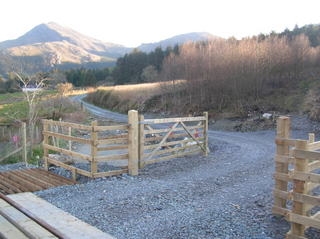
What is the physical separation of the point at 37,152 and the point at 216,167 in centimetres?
951

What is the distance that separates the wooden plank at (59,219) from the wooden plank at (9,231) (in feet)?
2.36

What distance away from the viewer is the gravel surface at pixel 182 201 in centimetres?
607

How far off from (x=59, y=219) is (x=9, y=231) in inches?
55.2

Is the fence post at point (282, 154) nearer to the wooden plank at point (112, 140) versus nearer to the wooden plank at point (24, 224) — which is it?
the wooden plank at point (24, 224)

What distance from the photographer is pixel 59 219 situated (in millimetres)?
6613

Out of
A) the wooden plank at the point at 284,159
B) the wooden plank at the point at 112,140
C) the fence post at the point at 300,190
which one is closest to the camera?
the fence post at the point at 300,190

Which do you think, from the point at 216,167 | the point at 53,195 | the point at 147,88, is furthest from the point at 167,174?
the point at 147,88

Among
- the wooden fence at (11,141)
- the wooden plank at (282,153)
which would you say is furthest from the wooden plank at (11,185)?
the wooden plank at (282,153)

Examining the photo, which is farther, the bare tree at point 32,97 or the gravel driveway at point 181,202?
the bare tree at point 32,97

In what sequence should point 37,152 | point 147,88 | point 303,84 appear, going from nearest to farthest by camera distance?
point 37,152, point 303,84, point 147,88

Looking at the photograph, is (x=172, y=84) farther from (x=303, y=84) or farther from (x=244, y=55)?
(x=303, y=84)

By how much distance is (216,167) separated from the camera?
1148 cm

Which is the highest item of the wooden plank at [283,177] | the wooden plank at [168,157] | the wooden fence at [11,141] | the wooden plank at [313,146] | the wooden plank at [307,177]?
the wooden plank at [313,146]

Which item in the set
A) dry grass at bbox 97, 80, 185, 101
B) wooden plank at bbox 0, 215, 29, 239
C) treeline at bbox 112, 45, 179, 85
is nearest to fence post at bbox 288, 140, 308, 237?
wooden plank at bbox 0, 215, 29, 239
